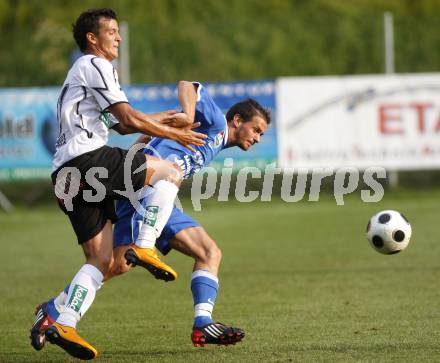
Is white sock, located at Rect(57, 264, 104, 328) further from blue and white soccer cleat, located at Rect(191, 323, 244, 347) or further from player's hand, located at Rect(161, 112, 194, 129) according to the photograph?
player's hand, located at Rect(161, 112, 194, 129)

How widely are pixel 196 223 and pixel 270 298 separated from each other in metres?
2.38

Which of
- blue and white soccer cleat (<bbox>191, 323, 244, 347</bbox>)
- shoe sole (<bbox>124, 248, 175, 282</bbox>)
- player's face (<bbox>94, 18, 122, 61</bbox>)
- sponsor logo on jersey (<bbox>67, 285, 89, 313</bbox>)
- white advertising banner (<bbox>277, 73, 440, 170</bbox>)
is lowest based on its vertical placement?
white advertising banner (<bbox>277, 73, 440, 170</bbox>)

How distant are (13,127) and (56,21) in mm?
9471

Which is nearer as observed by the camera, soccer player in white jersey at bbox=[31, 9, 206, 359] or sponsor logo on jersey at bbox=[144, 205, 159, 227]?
soccer player in white jersey at bbox=[31, 9, 206, 359]

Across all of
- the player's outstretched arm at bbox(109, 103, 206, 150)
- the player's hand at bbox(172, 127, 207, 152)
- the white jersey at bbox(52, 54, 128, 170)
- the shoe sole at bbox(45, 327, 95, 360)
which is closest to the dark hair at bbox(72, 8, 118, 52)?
the white jersey at bbox(52, 54, 128, 170)

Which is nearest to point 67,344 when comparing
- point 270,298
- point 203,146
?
point 203,146

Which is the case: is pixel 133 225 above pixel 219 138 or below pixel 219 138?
below

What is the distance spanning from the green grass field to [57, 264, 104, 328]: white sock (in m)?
0.47

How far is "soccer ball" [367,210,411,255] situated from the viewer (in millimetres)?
7653

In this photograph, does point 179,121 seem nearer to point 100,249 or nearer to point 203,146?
point 203,146

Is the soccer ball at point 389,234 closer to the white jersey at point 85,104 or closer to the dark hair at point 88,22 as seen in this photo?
the white jersey at point 85,104

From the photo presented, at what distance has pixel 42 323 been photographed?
20.6 feet

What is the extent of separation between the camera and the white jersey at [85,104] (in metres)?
6.04

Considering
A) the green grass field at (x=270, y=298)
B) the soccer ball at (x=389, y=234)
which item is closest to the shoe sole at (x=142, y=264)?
the green grass field at (x=270, y=298)
